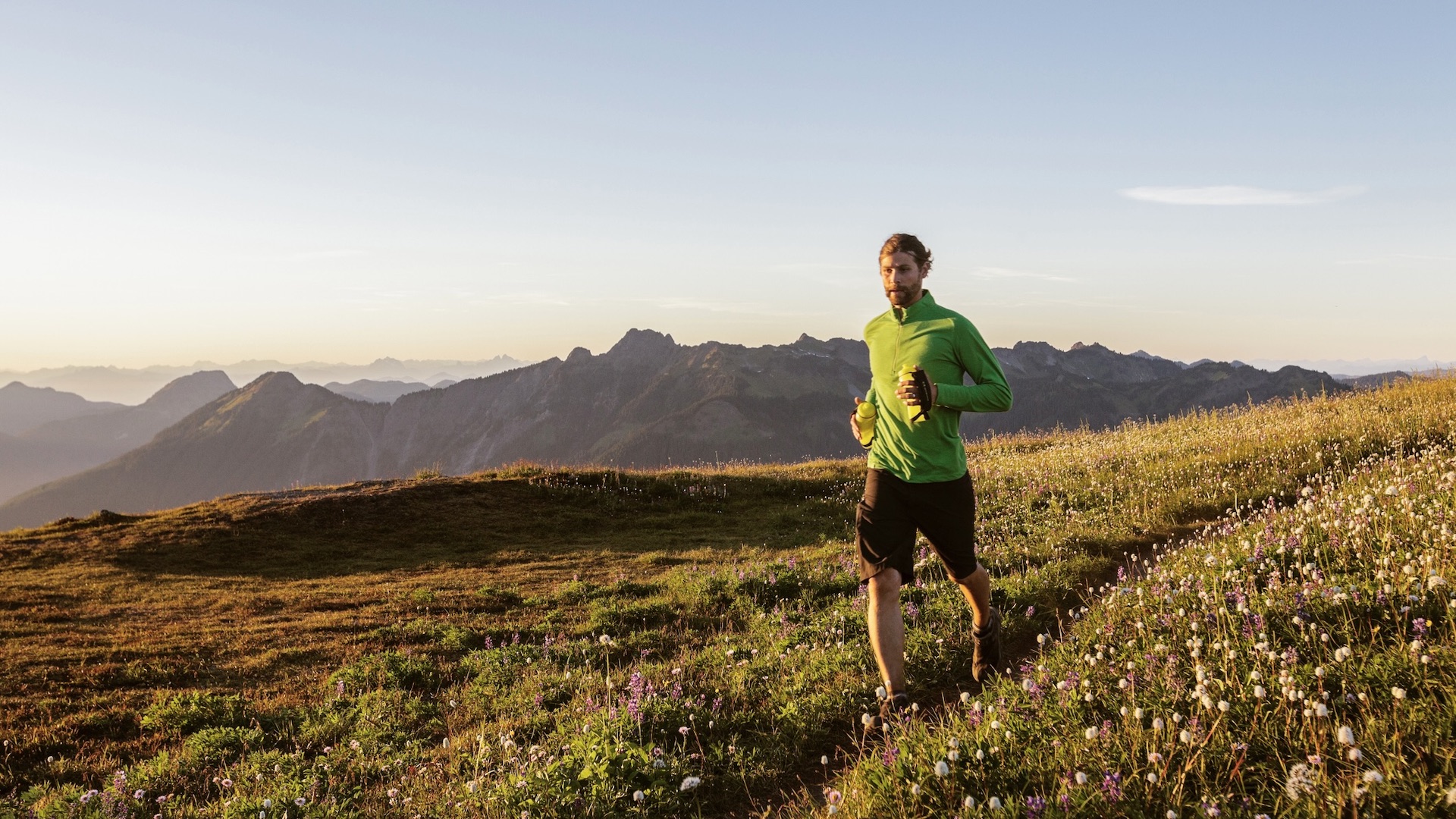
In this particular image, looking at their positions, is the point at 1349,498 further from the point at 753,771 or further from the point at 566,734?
the point at 566,734

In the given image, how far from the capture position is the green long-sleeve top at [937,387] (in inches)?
198

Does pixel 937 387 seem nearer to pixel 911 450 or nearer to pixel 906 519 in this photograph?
pixel 911 450

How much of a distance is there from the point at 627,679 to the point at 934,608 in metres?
3.27

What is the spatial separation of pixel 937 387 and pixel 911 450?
1.67 feet

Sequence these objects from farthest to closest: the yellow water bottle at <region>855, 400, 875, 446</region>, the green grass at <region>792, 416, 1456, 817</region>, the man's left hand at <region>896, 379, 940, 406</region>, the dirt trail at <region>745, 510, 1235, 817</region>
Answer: the yellow water bottle at <region>855, 400, 875, 446</region> < the man's left hand at <region>896, 379, 940, 406</region> < the dirt trail at <region>745, 510, 1235, 817</region> < the green grass at <region>792, 416, 1456, 817</region>

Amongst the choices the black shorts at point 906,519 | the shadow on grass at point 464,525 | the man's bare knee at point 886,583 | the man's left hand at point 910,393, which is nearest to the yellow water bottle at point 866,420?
the black shorts at point 906,519

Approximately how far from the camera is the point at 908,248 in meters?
5.24

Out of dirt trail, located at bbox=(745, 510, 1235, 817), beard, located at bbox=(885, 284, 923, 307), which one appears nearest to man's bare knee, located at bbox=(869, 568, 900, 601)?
dirt trail, located at bbox=(745, 510, 1235, 817)

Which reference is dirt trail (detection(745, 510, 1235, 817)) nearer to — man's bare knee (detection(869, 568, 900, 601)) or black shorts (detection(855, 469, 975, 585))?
man's bare knee (detection(869, 568, 900, 601))

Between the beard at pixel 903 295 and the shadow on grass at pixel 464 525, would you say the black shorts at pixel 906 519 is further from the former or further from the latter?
the shadow on grass at pixel 464 525

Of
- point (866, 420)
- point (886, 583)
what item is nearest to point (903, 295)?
point (866, 420)

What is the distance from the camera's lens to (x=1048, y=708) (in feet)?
13.9

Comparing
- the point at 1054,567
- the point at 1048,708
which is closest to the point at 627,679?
the point at 1048,708

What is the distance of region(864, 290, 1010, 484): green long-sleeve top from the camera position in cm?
502
